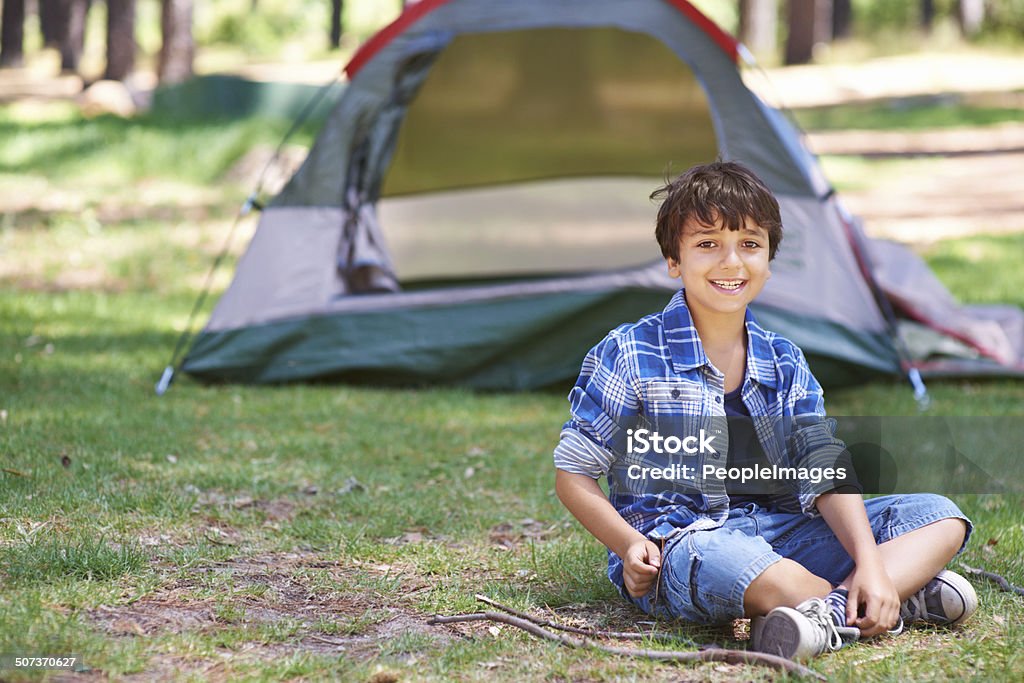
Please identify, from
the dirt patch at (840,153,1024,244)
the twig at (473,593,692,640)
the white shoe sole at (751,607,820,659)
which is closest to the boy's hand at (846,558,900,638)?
the white shoe sole at (751,607,820,659)

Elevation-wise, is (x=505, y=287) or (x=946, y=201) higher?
(x=505, y=287)

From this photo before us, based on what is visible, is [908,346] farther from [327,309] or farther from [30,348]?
[30,348]

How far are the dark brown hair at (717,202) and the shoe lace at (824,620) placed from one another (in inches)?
29.5

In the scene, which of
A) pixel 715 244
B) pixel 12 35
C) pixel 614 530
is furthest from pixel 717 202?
pixel 12 35

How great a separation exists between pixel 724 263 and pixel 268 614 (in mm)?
1198

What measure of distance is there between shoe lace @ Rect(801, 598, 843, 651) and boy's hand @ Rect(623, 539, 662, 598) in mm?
291

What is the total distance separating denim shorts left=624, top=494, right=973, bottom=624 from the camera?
2344 millimetres

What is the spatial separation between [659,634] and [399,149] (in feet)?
15.9

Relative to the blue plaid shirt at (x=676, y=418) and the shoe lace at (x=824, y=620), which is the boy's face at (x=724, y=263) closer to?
Result: the blue plaid shirt at (x=676, y=418)

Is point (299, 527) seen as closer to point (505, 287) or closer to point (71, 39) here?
point (505, 287)

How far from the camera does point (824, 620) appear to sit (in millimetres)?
2289

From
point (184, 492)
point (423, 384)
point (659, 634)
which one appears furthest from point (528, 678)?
point (423, 384)

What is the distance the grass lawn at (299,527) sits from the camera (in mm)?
2338

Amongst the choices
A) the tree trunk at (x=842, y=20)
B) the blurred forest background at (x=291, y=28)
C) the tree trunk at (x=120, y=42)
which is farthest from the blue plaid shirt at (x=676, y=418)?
the tree trunk at (x=842, y=20)
